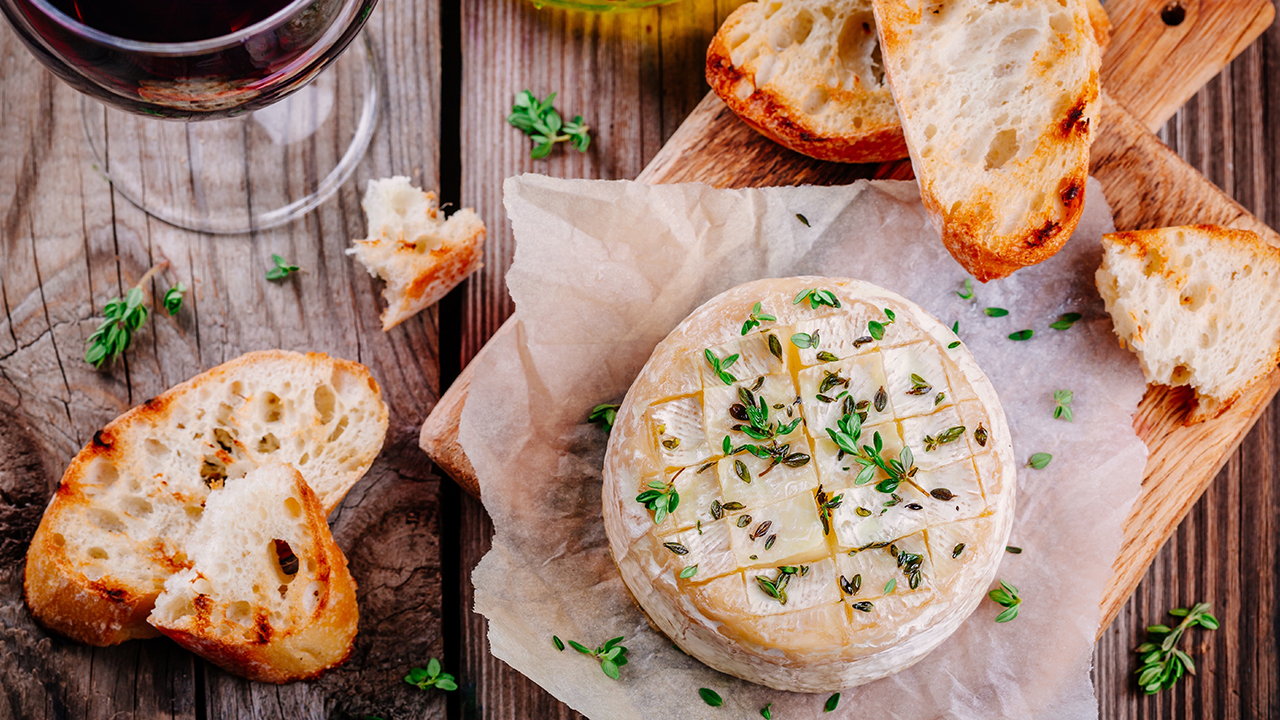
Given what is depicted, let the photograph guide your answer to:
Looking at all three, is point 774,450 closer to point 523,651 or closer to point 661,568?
point 661,568

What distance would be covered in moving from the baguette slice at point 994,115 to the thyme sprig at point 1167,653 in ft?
3.63

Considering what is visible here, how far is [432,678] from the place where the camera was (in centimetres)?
249

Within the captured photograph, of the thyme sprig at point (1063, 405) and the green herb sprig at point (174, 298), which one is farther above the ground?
the thyme sprig at point (1063, 405)

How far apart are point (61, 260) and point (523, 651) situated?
1.51 metres

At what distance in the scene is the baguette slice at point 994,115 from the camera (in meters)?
2.24

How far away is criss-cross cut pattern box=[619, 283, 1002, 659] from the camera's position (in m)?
2.01

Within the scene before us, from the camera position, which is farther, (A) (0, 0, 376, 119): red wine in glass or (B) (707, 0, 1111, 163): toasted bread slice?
(B) (707, 0, 1111, 163): toasted bread slice

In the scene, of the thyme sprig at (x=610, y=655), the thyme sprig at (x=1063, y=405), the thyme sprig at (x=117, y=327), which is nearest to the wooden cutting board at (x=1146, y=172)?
the thyme sprig at (x=1063, y=405)

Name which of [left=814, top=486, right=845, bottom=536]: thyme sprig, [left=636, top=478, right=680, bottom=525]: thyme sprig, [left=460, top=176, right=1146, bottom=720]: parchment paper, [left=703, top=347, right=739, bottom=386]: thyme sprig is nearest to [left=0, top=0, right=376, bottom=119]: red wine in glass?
[left=460, top=176, right=1146, bottom=720]: parchment paper

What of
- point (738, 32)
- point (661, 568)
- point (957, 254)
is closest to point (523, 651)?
point (661, 568)

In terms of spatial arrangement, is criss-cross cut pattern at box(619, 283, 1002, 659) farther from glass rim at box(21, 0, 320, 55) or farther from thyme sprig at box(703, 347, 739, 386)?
glass rim at box(21, 0, 320, 55)

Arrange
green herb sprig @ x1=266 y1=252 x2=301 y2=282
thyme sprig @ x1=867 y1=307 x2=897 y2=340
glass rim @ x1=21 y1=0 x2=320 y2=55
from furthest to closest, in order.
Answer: green herb sprig @ x1=266 y1=252 x2=301 y2=282
thyme sprig @ x1=867 y1=307 x2=897 y2=340
glass rim @ x1=21 y1=0 x2=320 y2=55

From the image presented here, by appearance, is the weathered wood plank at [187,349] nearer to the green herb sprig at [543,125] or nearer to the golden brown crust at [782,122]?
the green herb sprig at [543,125]

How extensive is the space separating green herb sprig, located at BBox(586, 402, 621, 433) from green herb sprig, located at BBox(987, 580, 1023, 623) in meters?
0.93
